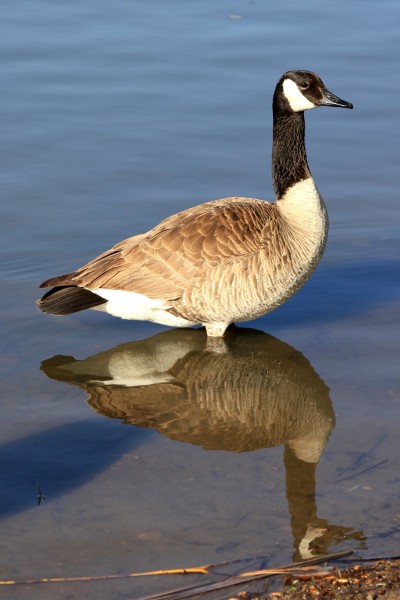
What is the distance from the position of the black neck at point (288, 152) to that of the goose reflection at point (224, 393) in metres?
1.22

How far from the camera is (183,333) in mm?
8227

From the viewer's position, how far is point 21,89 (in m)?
12.0

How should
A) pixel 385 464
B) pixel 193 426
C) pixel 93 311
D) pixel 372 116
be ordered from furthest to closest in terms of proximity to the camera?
pixel 372 116, pixel 93 311, pixel 193 426, pixel 385 464

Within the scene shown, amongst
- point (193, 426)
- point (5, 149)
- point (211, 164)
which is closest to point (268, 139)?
point (211, 164)

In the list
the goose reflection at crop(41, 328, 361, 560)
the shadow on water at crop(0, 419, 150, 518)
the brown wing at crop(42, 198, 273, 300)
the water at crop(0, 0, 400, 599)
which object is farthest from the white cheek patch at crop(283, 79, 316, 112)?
the shadow on water at crop(0, 419, 150, 518)

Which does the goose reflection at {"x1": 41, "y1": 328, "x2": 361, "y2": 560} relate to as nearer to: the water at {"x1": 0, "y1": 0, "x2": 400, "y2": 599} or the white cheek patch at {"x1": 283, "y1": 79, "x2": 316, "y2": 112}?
the water at {"x1": 0, "y1": 0, "x2": 400, "y2": 599}

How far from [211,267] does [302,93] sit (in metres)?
1.61

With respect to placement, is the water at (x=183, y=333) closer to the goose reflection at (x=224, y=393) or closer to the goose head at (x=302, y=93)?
the goose reflection at (x=224, y=393)

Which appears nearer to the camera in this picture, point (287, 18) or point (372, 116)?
point (372, 116)

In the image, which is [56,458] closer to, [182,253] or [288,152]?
[182,253]

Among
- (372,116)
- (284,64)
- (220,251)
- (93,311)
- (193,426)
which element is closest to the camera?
(193,426)

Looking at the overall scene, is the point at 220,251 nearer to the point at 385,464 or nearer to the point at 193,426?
the point at 193,426

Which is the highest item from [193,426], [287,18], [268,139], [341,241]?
[287,18]

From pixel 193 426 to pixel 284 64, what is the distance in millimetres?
7091
